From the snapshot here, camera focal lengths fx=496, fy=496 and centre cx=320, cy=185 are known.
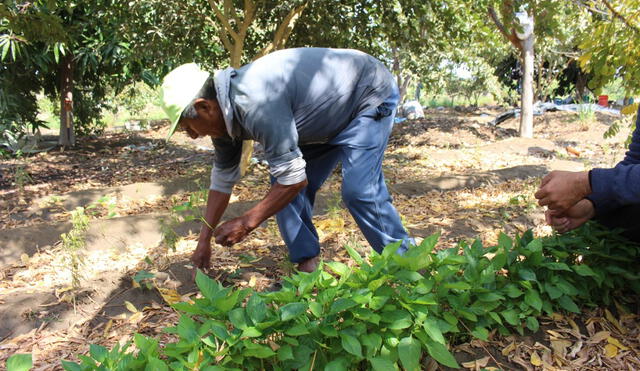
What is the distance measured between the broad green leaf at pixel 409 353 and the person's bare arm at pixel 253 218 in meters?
0.81

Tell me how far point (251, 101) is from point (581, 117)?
37.2 ft

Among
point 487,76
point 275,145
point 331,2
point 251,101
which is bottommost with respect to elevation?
point 487,76

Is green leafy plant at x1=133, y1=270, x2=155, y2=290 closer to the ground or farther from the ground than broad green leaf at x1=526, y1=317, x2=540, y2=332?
closer to the ground

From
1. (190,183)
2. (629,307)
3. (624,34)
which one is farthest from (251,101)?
(190,183)

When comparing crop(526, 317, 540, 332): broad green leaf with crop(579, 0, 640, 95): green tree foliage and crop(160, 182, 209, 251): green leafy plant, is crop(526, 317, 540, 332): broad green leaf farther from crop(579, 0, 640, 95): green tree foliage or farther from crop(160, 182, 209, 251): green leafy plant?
crop(579, 0, 640, 95): green tree foliage

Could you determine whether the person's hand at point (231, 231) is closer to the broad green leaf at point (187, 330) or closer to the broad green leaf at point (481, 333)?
the broad green leaf at point (187, 330)

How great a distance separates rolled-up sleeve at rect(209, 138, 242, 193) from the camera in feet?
8.30

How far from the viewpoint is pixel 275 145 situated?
206cm

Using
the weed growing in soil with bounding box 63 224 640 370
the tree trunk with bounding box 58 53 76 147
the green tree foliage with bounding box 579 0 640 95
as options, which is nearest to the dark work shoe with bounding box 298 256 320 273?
the weed growing in soil with bounding box 63 224 640 370

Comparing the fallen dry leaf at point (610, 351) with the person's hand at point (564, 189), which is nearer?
the person's hand at point (564, 189)

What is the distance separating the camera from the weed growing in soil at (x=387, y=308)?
1529mm

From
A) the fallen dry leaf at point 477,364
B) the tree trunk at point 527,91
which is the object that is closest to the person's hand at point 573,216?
the fallen dry leaf at point 477,364

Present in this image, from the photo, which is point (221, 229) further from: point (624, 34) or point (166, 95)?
point (624, 34)

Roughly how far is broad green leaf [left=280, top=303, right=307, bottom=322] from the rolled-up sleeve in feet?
3.84
